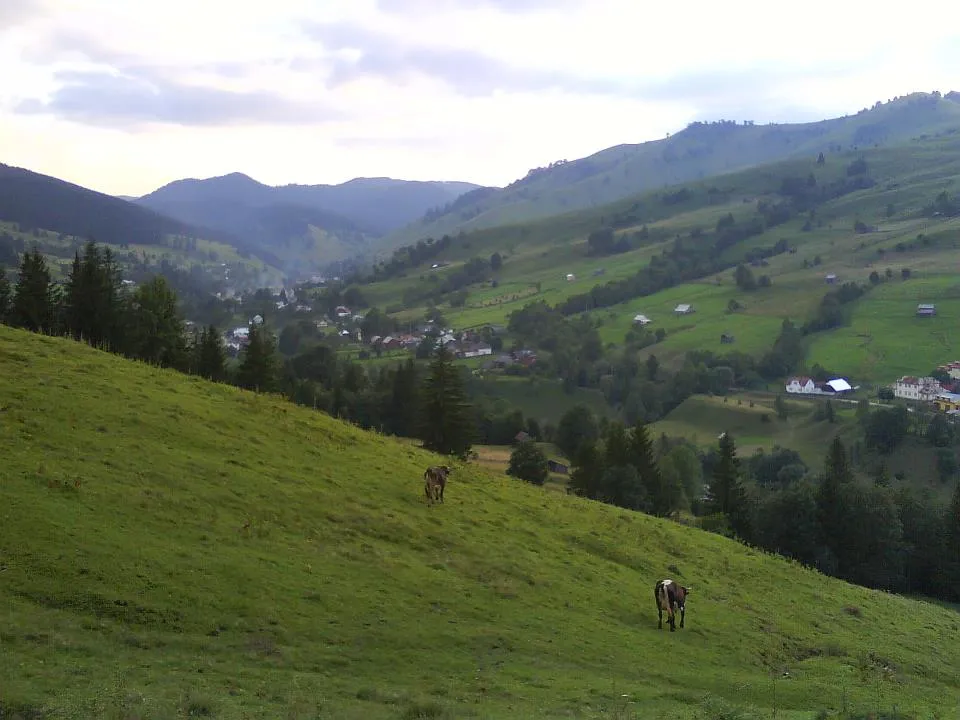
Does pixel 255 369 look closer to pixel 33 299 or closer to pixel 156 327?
pixel 156 327

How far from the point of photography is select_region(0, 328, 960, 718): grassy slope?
14859 millimetres

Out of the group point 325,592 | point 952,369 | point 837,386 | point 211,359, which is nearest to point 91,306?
point 211,359

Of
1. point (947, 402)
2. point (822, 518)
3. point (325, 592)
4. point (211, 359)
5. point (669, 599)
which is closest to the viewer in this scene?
point (325, 592)

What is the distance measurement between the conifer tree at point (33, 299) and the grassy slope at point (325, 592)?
2908 centimetres

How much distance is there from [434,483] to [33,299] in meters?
45.4

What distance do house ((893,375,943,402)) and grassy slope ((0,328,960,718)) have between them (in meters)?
129

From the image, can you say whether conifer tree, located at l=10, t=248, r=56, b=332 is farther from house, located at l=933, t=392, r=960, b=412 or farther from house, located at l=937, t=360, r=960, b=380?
house, located at l=937, t=360, r=960, b=380

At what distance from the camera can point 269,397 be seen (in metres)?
38.6

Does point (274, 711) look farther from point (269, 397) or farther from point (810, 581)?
point (810, 581)

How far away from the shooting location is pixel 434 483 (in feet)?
95.9

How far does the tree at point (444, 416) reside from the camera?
6444 centimetres

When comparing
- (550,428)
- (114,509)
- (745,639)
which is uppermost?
(114,509)

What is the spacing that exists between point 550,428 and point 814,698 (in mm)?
101804

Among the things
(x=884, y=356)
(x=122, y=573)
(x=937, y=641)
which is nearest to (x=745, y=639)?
(x=937, y=641)
